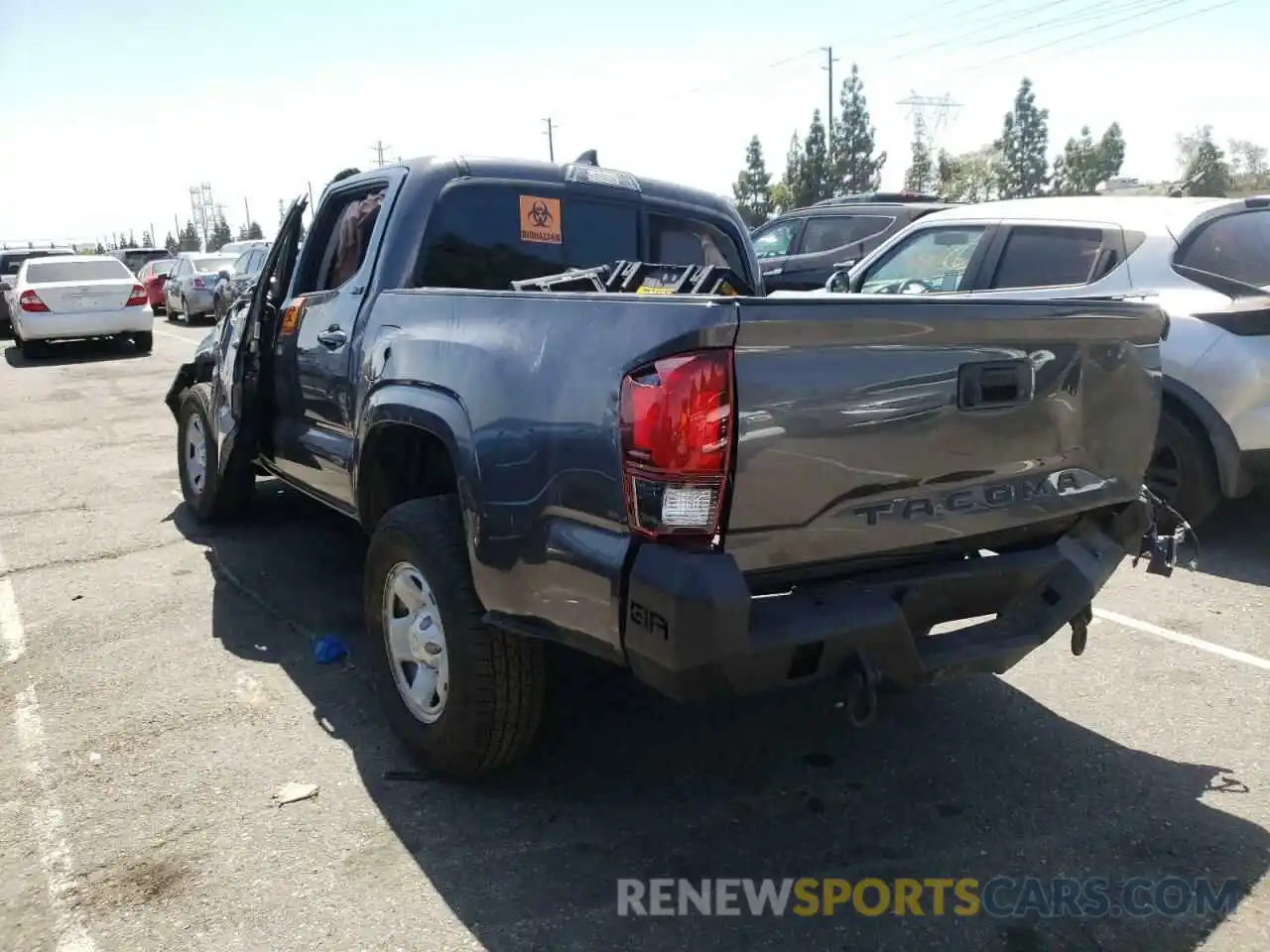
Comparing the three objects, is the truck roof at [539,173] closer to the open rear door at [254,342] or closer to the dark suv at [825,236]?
the open rear door at [254,342]

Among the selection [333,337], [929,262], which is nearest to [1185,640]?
[929,262]

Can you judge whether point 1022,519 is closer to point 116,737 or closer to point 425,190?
point 425,190

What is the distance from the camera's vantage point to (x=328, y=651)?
4402 millimetres

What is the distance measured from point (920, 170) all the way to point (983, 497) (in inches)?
3241

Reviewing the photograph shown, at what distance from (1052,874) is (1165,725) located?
1120 millimetres

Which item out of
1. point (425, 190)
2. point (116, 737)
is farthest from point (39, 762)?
point (425, 190)

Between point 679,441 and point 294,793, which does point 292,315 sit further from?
point 679,441

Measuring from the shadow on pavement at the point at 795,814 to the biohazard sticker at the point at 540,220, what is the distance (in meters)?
1.83

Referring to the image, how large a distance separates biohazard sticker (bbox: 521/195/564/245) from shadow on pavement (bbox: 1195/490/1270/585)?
364cm

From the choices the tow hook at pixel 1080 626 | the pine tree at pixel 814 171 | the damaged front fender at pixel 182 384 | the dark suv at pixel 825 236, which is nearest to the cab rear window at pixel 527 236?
the tow hook at pixel 1080 626

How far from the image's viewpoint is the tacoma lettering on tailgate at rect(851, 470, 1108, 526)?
2.78 meters

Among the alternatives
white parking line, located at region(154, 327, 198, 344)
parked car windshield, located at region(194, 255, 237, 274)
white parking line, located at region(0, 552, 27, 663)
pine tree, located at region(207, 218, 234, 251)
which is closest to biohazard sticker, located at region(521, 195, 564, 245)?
white parking line, located at region(0, 552, 27, 663)

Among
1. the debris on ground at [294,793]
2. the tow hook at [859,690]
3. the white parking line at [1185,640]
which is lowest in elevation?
the white parking line at [1185,640]

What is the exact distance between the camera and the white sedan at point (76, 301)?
639 inches
